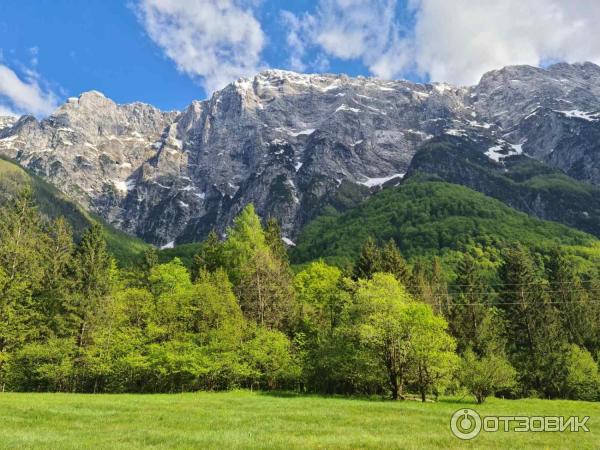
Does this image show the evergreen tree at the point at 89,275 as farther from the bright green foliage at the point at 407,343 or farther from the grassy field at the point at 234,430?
the bright green foliage at the point at 407,343

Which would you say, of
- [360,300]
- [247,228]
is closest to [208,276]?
[247,228]

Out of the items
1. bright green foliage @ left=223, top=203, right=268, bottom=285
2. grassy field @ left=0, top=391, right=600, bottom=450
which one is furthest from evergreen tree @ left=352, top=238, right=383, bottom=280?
grassy field @ left=0, top=391, right=600, bottom=450

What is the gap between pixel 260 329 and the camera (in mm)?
59531

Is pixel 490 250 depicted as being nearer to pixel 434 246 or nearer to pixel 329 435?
pixel 434 246

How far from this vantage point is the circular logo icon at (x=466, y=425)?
72.6ft

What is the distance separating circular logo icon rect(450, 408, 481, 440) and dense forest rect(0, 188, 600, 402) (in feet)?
62.2

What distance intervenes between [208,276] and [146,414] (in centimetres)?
3711

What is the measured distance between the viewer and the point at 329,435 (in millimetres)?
21047

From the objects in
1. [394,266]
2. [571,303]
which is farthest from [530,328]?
[394,266]

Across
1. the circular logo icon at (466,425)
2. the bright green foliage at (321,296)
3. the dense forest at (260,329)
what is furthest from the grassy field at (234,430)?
the bright green foliage at (321,296)

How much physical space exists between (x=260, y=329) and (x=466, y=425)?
120 ft

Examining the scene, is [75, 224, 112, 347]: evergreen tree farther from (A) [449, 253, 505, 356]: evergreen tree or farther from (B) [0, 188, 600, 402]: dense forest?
(A) [449, 253, 505, 356]: evergreen tree

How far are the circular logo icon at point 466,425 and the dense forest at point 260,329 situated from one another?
1895 centimetres

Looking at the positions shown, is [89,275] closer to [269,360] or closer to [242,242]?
[242,242]
